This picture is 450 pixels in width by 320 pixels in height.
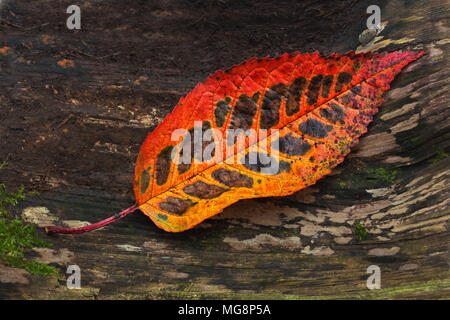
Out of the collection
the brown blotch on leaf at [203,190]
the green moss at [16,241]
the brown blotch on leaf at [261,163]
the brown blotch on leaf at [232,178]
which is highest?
the brown blotch on leaf at [261,163]

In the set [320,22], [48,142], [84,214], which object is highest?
[320,22]

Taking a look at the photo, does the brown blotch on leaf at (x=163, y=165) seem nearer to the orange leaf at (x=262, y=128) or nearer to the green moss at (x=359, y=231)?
the orange leaf at (x=262, y=128)

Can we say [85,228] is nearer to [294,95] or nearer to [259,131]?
[259,131]

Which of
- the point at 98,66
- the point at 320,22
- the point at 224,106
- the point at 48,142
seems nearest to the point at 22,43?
the point at 98,66

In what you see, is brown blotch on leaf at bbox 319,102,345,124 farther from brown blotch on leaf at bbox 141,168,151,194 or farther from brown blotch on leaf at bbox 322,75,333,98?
brown blotch on leaf at bbox 141,168,151,194

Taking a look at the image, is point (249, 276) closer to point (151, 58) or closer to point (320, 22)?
point (151, 58)

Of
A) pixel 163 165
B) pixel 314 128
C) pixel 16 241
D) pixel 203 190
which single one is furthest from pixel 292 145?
pixel 16 241

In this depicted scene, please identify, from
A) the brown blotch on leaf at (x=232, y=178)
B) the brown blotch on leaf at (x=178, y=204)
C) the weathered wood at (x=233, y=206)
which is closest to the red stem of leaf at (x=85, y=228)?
the weathered wood at (x=233, y=206)
